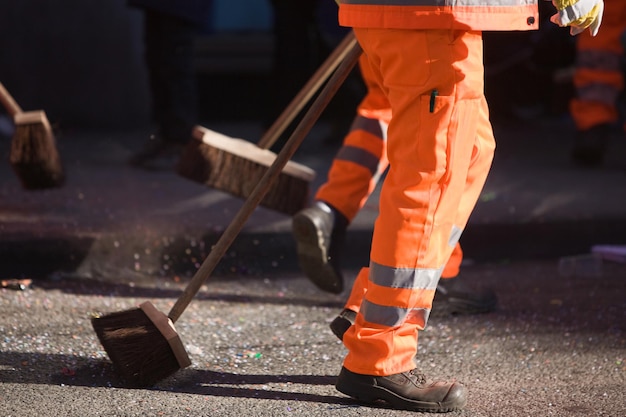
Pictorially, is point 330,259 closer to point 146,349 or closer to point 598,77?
point 146,349

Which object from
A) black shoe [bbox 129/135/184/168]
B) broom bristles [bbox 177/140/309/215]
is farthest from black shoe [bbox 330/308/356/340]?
black shoe [bbox 129/135/184/168]

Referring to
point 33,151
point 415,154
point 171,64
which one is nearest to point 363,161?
point 415,154

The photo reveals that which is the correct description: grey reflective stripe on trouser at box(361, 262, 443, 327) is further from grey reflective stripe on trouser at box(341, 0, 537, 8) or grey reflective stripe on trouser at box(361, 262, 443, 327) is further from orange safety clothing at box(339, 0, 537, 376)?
grey reflective stripe on trouser at box(341, 0, 537, 8)

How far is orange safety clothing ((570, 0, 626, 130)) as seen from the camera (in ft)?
19.0

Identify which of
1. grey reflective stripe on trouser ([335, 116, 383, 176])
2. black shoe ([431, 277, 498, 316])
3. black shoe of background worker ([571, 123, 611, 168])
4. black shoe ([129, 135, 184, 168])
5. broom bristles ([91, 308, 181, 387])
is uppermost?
grey reflective stripe on trouser ([335, 116, 383, 176])

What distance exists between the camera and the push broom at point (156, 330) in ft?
9.47

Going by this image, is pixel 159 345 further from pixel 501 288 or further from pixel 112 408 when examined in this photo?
pixel 501 288

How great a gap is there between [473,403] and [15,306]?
1565mm

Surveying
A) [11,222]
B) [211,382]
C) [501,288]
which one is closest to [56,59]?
[11,222]

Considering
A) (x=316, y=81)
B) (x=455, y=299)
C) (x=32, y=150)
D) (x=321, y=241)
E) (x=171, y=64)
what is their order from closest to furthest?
(x=321, y=241) → (x=455, y=299) → (x=316, y=81) → (x=32, y=150) → (x=171, y=64)

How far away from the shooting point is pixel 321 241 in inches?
140

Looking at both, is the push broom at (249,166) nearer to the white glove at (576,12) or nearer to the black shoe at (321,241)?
the black shoe at (321,241)

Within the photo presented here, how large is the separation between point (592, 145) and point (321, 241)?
2.80 meters

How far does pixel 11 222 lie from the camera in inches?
170
